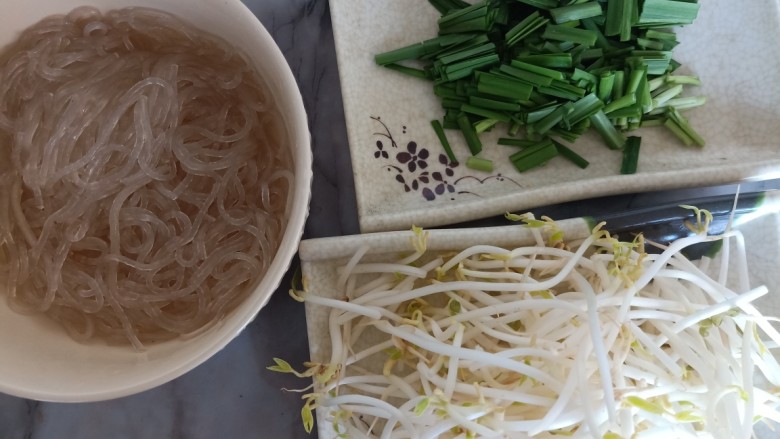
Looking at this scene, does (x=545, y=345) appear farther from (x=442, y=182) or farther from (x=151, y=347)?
(x=151, y=347)

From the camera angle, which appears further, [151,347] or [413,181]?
[413,181]

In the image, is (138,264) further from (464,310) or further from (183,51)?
(464,310)

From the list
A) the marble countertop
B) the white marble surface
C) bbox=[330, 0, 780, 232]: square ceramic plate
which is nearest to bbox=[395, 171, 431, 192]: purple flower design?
bbox=[330, 0, 780, 232]: square ceramic plate

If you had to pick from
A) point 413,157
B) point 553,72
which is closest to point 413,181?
point 413,157

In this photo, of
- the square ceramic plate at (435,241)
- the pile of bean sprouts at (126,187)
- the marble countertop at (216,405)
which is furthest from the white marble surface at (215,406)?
the pile of bean sprouts at (126,187)

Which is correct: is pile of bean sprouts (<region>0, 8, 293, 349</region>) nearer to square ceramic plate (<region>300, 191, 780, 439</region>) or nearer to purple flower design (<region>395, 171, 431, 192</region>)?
square ceramic plate (<region>300, 191, 780, 439</region>)

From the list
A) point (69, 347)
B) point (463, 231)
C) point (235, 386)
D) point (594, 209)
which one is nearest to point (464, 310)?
point (463, 231)
